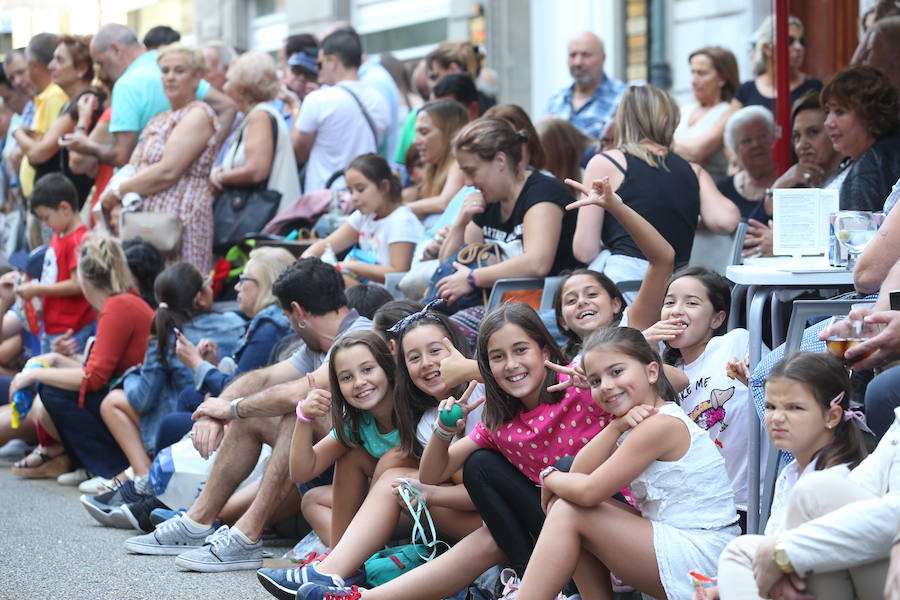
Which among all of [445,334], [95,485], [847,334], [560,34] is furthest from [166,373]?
[560,34]

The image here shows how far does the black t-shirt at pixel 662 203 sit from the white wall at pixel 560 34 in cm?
621

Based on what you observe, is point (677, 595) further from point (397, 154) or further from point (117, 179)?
point (117, 179)

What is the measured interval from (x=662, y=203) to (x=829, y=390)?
2232 mm

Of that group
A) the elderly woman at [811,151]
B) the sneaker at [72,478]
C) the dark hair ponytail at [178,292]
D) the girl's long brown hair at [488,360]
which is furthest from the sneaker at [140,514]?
the elderly woman at [811,151]

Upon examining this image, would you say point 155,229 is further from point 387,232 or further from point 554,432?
point 554,432

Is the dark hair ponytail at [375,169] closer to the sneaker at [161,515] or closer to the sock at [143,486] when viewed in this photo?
the sock at [143,486]

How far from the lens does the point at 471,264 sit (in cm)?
589

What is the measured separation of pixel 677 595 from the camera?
3.64m

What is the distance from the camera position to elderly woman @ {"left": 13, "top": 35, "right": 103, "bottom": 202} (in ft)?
31.6

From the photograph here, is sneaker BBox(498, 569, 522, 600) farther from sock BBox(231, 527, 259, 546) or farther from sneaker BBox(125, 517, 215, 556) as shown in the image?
sneaker BBox(125, 517, 215, 556)

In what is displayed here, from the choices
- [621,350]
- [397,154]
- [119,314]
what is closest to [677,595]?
[621,350]

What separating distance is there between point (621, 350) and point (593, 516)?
18.3 inches

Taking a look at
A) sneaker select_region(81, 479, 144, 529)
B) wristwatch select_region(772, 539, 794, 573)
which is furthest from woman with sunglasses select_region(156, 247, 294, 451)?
wristwatch select_region(772, 539, 794, 573)

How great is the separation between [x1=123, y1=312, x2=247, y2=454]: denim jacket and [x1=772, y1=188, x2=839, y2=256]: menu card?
Answer: 3222 mm
